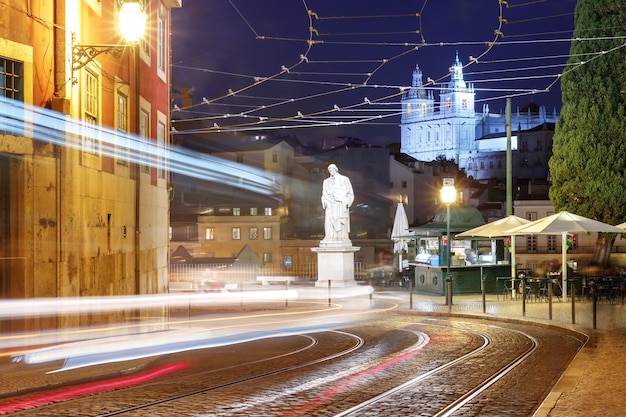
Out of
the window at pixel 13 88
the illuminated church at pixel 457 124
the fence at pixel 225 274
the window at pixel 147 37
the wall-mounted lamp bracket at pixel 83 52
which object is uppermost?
the illuminated church at pixel 457 124

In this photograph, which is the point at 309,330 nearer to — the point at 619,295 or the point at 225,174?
the point at 619,295

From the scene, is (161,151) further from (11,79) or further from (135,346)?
(11,79)

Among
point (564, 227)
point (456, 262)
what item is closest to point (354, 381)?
point (564, 227)

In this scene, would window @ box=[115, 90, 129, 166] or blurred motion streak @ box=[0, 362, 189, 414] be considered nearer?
blurred motion streak @ box=[0, 362, 189, 414]

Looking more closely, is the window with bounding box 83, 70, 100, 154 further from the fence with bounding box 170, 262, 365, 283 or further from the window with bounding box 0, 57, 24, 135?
the fence with bounding box 170, 262, 365, 283

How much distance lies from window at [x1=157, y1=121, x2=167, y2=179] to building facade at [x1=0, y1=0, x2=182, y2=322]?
2723mm

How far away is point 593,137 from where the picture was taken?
41.0 meters

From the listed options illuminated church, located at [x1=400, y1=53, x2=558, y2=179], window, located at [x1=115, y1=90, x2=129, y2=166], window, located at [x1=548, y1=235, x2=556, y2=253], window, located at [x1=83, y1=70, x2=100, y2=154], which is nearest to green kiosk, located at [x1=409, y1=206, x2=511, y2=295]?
window, located at [x1=115, y1=90, x2=129, y2=166]

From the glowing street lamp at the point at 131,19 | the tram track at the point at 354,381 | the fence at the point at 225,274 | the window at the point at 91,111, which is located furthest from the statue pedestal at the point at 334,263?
the glowing street lamp at the point at 131,19

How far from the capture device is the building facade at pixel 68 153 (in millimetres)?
14430

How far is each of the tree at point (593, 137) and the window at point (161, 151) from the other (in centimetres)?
2156

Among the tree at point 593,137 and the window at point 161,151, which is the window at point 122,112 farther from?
the tree at point 593,137

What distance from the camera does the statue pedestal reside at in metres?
32.9

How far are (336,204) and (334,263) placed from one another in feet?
7.17
